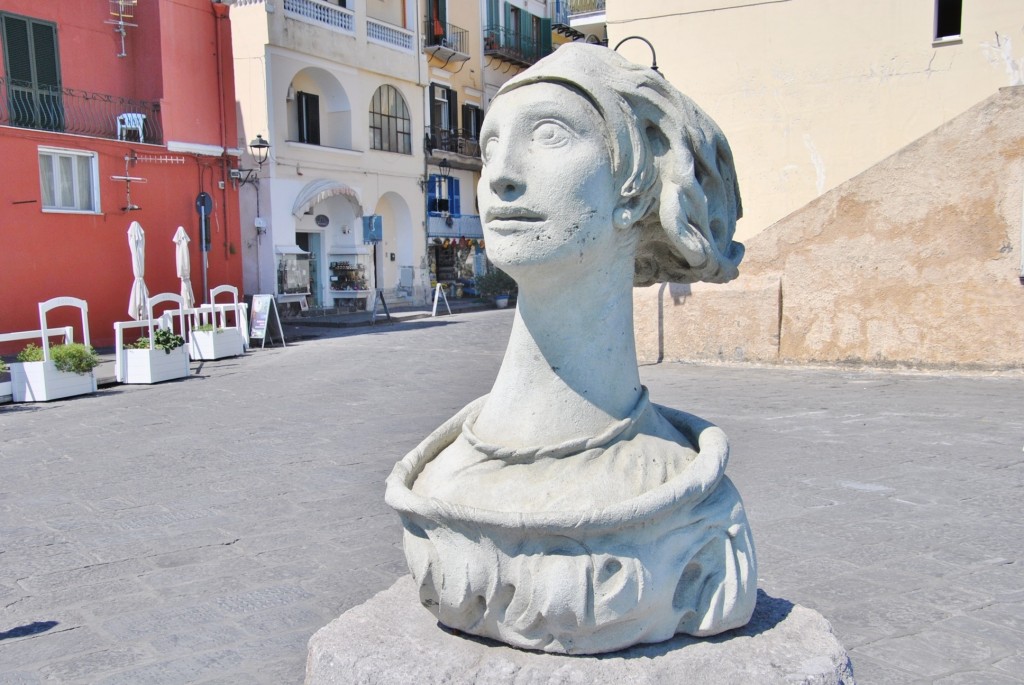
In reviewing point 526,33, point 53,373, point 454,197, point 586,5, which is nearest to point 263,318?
point 53,373

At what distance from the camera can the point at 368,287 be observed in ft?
79.5

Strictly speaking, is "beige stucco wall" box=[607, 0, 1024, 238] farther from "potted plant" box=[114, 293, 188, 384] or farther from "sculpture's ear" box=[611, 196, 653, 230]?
"sculpture's ear" box=[611, 196, 653, 230]

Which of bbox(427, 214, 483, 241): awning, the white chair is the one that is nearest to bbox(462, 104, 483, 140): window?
bbox(427, 214, 483, 241): awning

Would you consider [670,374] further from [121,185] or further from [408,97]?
[408,97]

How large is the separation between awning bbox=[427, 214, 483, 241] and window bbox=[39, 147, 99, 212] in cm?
1203

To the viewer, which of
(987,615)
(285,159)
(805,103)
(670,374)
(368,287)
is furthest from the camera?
(368,287)

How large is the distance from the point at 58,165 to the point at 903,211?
13.3 m

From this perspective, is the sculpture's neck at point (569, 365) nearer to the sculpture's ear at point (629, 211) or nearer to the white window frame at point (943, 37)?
the sculpture's ear at point (629, 211)

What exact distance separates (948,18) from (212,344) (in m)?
10.8

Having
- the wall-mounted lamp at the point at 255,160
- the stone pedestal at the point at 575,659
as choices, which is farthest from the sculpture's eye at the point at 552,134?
the wall-mounted lamp at the point at 255,160

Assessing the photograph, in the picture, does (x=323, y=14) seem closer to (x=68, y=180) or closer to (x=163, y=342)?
(x=68, y=180)

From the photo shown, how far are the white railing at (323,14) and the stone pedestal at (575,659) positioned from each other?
20897 millimetres

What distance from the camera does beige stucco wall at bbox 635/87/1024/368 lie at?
9.24 metres

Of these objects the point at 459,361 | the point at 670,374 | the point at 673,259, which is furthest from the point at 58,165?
the point at 673,259
